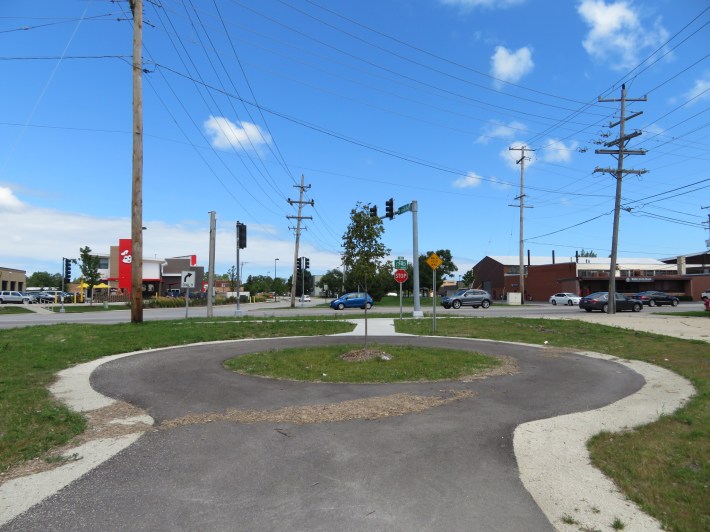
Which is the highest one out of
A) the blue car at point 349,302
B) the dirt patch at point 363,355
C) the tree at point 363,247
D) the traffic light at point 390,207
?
the traffic light at point 390,207

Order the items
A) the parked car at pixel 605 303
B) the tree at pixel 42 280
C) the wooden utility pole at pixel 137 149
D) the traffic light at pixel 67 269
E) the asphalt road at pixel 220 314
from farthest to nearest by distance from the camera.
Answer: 1. the tree at pixel 42 280
2. the traffic light at pixel 67 269
3. the parked car at pixel 605 303
4. the asphalt road at pixel 220 314
5. the wooden utility pole at pixel 137 149

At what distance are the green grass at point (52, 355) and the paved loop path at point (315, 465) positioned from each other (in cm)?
51

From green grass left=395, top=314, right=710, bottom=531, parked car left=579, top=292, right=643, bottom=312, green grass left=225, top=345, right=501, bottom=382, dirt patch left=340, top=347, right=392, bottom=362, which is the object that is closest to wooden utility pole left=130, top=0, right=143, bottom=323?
green grass left=225, top=345, right=501, bottom=382

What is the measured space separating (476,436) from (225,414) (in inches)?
128

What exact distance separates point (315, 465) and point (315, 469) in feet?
0.33

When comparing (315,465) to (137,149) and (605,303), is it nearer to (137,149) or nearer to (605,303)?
(137,149)

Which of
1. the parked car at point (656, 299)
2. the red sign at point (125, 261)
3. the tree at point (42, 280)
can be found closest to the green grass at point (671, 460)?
the parked car at point (656, 299)

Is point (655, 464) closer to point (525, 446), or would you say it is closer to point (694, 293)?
point (525, 446)

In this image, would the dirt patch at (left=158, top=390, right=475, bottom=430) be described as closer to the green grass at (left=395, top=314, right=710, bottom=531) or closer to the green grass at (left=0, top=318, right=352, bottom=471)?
the green grass at (left=0, top=318, right=352, bottom=471)

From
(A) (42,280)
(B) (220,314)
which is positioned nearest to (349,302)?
(B) (220,314)

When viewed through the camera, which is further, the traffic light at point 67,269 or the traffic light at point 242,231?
the traffic light at point 67,269

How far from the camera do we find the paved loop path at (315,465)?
3.68 metres

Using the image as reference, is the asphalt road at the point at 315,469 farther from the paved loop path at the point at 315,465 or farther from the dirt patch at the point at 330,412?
the dirt patch at the point at 330,412

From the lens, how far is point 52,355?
11.8m
